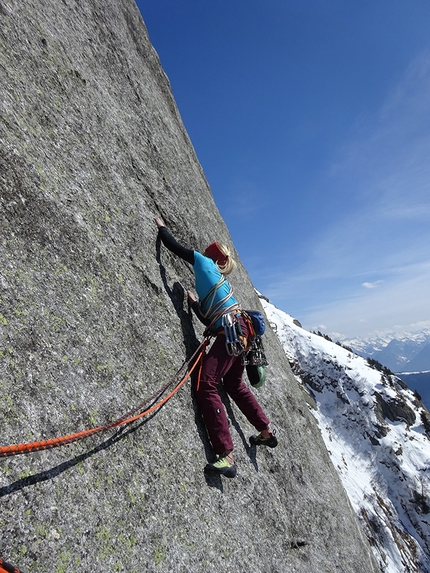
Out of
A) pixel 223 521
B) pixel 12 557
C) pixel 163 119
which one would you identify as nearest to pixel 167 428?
pixel 223 521

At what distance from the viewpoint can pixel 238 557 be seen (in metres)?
4.39

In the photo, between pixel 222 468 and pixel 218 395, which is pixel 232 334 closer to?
pixel 218 395

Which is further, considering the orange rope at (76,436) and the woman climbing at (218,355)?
the woman climbing at (218,355)

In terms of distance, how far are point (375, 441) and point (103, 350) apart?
69492 mm

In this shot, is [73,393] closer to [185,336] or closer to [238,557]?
[185,336]

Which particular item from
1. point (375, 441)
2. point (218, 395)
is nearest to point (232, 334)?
point (218, 395)

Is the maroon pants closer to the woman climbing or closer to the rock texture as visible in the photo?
the woman climbing

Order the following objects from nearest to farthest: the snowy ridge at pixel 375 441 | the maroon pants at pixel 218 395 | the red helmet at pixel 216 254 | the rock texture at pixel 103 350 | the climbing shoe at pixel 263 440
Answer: the rock texture at pixel 103 350
the maroon pants at pixel 218 395
the climbing shoe at pixel 263 440
the red helmet at pixel 216 254
the snowy ridge at pixel 375 441

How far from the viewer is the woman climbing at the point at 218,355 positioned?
490cm

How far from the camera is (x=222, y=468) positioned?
15.2 ft

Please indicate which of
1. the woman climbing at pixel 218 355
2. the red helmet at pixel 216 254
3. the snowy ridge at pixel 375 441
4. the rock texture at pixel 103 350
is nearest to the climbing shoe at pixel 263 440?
the woman climbing at pixel 218 355

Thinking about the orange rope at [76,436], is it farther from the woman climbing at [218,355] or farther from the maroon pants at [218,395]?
the woman climbing at [218,355]

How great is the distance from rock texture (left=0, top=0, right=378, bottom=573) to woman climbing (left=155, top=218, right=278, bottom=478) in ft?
0.78

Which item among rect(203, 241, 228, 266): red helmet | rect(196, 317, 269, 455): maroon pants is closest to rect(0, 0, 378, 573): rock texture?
rect(196, 317, 269, 455): maroon pants
